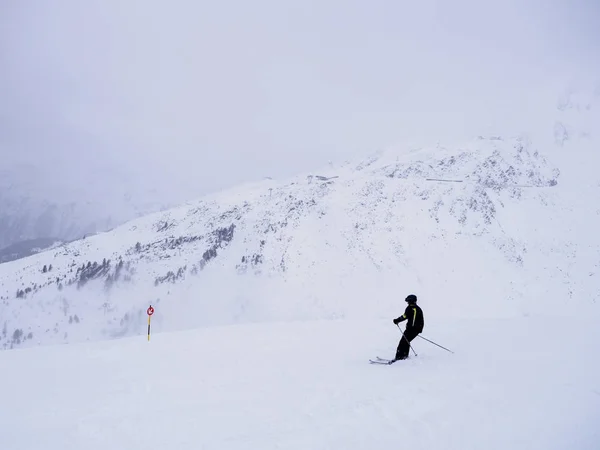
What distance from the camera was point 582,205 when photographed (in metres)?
38.5

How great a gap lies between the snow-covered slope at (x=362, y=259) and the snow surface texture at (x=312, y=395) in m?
16.1

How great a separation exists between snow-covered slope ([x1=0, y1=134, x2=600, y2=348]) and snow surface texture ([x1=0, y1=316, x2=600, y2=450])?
16.1m

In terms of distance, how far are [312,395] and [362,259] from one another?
28.2 metres

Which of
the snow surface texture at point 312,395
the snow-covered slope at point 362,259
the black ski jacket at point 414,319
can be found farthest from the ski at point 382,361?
the snow-covered slope at point 362,259

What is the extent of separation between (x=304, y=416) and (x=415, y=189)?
1664 inches

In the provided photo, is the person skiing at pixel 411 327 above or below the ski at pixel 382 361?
above

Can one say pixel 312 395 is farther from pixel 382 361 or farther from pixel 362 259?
pixel 362 259

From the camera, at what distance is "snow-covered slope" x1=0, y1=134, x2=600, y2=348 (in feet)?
96.0

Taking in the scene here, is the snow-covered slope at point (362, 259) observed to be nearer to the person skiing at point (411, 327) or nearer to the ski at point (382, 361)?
the person skiing at point (411, 327)

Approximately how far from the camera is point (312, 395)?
24.8 feet

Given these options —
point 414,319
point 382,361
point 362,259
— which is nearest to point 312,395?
point 382,361

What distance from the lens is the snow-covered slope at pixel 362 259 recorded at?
29266mm

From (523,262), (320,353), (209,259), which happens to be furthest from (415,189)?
(320,353)

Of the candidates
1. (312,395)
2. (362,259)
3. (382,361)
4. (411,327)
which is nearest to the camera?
(312,395)
